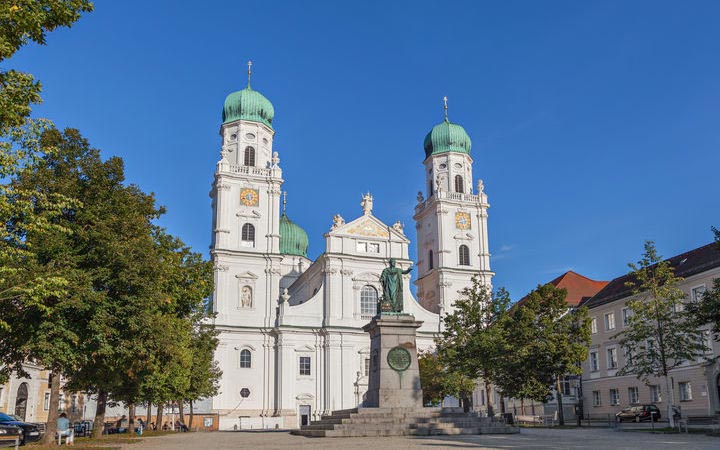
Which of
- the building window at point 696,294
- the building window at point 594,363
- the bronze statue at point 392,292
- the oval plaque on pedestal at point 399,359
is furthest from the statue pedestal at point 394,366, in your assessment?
the building window at point 594,363

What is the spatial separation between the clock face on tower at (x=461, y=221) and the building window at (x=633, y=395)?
27192 mm

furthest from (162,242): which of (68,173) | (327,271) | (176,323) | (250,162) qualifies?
(250,162)

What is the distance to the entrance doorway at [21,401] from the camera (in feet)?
161

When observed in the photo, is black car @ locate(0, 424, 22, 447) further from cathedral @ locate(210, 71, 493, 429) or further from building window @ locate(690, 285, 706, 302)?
building window @ locate(690, 285, 706, 302)

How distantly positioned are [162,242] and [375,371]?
1068 cm

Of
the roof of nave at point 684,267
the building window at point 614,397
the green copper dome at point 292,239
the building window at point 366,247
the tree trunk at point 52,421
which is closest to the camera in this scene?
the tree trunk at point 52,421

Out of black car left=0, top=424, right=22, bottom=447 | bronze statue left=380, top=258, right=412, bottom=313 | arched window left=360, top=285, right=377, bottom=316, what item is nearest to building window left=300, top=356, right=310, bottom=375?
arched window left=360, top=285, right=377, bottom=316

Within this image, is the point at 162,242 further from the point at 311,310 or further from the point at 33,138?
the point at 311,310

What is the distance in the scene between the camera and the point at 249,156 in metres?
67.8

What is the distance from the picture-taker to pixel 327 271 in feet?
208

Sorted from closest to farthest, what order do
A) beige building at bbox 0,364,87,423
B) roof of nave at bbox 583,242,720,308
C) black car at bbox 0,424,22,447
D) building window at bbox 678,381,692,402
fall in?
1. black car at bbox 0,424,22,447
2. roof of nave at bbox 583,242,720,308
3. building window at bbox 678,381,692,402
4. beige building at bbox 0,364,87,423

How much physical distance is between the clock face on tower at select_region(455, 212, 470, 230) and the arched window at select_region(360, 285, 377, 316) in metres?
12.2

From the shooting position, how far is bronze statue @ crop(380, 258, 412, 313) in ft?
87.3

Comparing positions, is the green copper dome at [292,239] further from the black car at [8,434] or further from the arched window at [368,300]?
the black car at [8,434]
